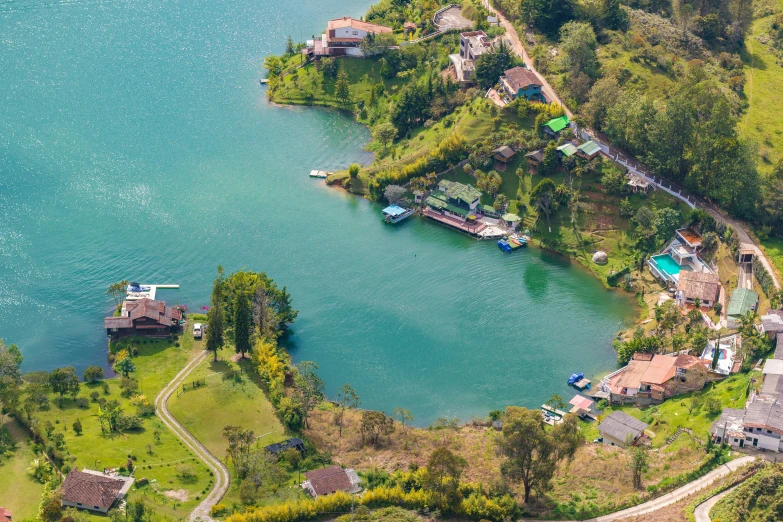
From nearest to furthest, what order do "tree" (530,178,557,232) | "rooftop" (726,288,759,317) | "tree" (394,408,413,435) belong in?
"tree" (394,408,413,435), "rooftop" (726,288,759,317), "tree" (530,178,557,232)

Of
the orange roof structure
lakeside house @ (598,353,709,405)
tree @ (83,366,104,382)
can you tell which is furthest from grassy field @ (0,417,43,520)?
the orange roof structure

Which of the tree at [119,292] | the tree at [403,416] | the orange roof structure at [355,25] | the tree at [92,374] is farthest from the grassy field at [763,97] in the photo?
the tree at [92,374]

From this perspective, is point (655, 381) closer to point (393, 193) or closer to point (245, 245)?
point (393, 193)

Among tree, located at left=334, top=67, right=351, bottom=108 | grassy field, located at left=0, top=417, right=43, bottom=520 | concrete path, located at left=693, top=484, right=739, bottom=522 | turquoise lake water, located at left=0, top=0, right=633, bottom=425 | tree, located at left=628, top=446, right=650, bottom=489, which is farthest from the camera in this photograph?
tree, located at left=334, top=67, right=351, bottom=108

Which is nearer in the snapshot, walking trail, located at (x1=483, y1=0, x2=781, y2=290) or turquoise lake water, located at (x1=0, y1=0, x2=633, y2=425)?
turquoise lake water, located at (x1=0, y1=0, x2=633, y2=425)

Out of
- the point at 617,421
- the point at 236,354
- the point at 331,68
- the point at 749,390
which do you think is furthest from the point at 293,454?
the point at 331,68

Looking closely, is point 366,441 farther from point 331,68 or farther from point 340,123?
point 331,68

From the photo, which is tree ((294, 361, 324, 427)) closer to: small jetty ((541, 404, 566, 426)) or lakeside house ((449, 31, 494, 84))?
small jetty ((541, 404, 566, 426))
